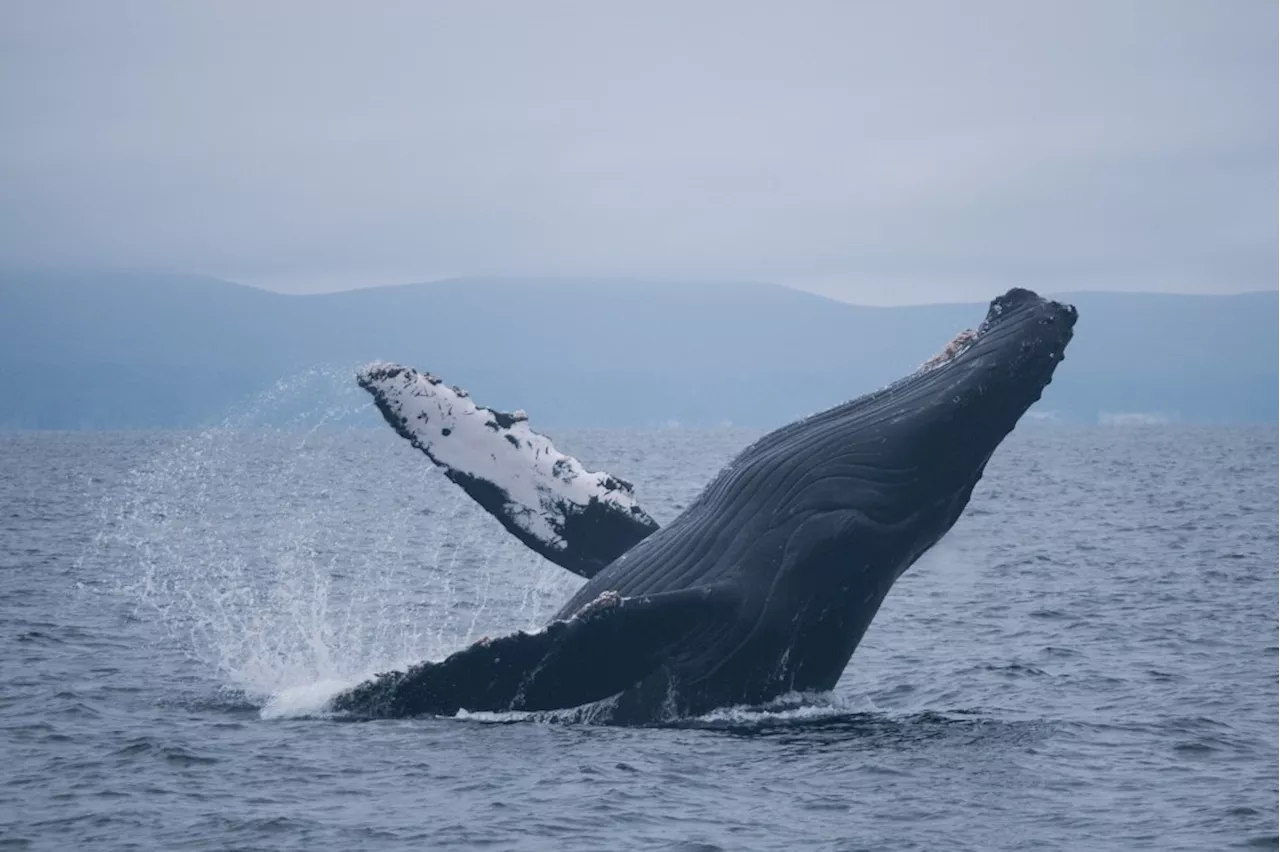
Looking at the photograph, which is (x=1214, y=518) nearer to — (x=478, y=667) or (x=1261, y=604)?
(x=1261, y=604)

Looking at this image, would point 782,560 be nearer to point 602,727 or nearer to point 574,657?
point 574,657

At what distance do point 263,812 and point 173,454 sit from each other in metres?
85.2

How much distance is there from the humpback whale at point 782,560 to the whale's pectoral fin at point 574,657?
1cm

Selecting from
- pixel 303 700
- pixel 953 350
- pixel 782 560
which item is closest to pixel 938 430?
pixel 953 350

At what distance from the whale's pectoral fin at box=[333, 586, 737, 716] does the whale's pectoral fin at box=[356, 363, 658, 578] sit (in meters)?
1.35

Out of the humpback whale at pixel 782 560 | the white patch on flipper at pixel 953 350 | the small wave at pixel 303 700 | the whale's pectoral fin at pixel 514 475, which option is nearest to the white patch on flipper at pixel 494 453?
the whale's pectoral fin at pixel 514 475

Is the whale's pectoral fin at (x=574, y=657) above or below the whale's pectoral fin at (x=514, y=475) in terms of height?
below

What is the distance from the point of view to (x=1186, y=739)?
13023 mm

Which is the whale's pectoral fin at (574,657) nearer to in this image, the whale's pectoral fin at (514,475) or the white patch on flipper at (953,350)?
the whale's pectoral fin at (514,475)

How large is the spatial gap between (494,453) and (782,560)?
2411mm

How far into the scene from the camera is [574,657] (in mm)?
10609

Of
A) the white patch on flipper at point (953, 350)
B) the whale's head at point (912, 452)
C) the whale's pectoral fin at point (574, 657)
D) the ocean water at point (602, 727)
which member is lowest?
the ocean water at point (602, 727)

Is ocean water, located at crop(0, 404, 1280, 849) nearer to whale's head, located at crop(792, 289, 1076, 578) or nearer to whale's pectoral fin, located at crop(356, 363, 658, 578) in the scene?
whale's pectoral fin, located at crop(356, 363, 658, 578)

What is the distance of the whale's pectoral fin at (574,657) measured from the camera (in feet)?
34.6
